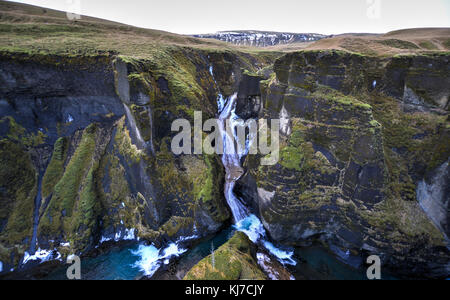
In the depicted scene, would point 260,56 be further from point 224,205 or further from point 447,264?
point 447,264

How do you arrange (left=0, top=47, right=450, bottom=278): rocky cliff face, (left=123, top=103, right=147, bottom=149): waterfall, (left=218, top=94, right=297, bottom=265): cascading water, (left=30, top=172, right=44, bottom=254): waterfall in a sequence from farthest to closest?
(left=123, top=103, right=147, bottom=149): waterfall, (left=30, top=172, right=44, bottom=254): waterfall, (left=218, top=94, right=297, bottom=265): cascading water, (left=0, top=47, right=450, bottom=278): rocky cliff face

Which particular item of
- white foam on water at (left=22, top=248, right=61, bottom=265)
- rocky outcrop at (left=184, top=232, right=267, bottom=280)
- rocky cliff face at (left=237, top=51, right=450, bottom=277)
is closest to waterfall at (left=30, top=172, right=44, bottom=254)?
white foam on water at (left=22, top=248, right=61, bottom=265)

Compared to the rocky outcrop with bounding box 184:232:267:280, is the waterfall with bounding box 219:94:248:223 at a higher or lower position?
higher

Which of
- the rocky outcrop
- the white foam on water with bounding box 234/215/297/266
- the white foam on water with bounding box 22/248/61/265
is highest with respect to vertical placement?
the rocky outcrop

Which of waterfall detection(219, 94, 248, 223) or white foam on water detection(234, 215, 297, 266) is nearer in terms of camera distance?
white foam on water detection(234, 215, 297, 266)

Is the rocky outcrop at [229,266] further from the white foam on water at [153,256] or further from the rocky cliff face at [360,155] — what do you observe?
the white foam on water at [153,256]

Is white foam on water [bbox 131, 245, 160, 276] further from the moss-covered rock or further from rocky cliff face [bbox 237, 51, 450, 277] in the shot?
rocky cliff face [bbox 237, 51, 450, 277]

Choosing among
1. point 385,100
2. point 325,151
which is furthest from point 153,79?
point 385,100

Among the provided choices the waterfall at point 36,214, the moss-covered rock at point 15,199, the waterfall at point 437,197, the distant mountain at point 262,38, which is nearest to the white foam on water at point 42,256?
the waterfall at point 36,214
